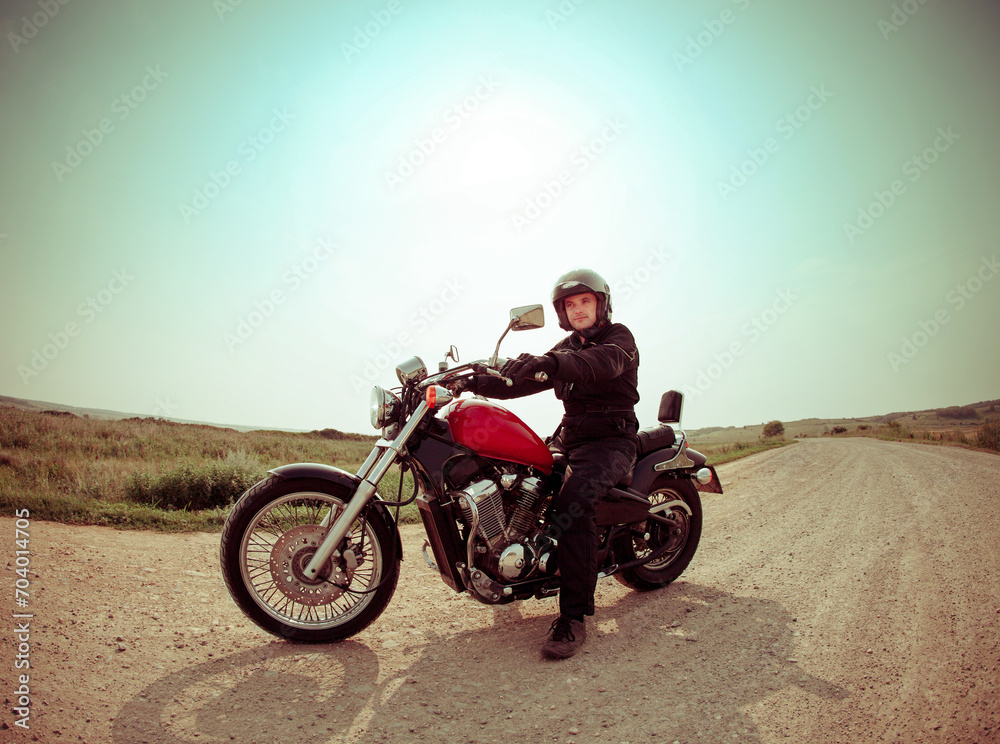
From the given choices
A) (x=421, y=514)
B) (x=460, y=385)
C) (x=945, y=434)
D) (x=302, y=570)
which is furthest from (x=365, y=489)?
(x=945, y=434)

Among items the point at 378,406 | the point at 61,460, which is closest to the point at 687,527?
the point at 378,406

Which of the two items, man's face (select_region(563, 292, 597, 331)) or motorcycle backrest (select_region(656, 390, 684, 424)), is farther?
motorcycle backrest (select_region(656, 390, 684, 424))

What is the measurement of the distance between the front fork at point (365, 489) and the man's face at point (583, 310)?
1428 mm

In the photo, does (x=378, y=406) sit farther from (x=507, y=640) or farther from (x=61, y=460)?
(x=61, y=460)

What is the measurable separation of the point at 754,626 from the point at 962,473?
7.02 m

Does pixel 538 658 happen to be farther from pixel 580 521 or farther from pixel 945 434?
pixel 945 434

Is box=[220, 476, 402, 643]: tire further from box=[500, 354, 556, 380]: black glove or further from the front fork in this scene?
box=[500, 354, 556, 380]: black glove

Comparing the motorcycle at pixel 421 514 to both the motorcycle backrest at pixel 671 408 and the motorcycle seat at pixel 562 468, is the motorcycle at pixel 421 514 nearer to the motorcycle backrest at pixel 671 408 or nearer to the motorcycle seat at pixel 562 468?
the motorcycle seat at pixel 562 468

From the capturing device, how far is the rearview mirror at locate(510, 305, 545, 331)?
333cm

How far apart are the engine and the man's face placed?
1257 millimetres

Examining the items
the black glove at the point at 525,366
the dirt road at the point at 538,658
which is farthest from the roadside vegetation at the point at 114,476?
the black glove at the point at 525,366

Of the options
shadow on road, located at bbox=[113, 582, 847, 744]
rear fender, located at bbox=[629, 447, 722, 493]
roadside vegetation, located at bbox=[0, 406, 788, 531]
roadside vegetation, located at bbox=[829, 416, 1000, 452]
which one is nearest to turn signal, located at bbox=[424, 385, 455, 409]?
shadow on road, located at bbox=[113, 582, 847, 744]

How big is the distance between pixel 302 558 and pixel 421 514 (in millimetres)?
756

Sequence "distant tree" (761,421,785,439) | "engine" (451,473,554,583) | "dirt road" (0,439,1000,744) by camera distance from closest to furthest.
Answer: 1. "dirt road" (0,439,1000,744)
2. "engine" (451,473,554,583)
3. "distant tree" (761,421,785,439)
